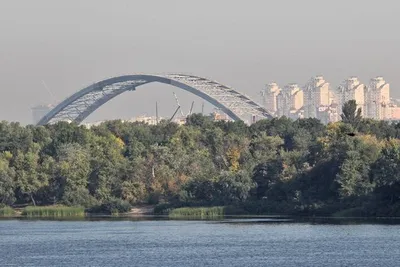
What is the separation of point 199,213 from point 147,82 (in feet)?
196

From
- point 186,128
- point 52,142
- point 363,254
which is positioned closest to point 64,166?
point 52,142

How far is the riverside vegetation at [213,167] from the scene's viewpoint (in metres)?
77.8

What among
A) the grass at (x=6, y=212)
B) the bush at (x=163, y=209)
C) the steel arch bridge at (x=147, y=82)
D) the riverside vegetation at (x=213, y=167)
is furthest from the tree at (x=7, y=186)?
the steel arch bridge at (x=147, y=82)

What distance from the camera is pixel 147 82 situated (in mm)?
142000

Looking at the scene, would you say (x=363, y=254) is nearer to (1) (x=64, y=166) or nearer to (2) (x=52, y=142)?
→ (1) (x=64, y=166)

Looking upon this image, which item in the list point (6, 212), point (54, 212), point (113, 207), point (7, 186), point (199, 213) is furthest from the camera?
point (7, 186)

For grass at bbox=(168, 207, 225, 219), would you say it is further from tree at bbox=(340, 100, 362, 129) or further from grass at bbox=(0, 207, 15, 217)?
tree at bbox=(340, 100, 362, 129)

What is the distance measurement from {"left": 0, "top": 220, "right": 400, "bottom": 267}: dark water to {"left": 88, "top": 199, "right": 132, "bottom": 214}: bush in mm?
13714

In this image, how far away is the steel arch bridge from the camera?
14038cm

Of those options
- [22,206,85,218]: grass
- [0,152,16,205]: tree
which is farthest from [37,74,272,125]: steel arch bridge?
[22,206,85,218]: grass

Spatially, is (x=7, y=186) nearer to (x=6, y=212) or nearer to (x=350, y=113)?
Answer: (x=6, y=212)

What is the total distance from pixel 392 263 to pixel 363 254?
3857 mm

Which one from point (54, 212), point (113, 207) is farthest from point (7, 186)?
point (113, 207)

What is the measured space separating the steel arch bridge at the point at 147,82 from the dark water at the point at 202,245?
6556cm
